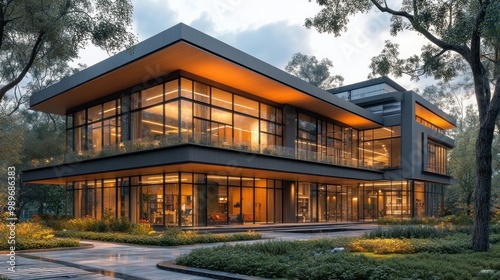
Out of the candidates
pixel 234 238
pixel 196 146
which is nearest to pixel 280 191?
pixel 196 146

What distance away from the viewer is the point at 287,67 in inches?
3174

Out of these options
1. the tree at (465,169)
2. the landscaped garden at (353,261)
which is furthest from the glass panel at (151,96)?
the tree at (465,169)

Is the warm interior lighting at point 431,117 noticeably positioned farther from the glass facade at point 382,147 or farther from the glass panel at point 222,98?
the glass panel at point 222,98

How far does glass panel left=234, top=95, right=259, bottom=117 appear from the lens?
111 feet

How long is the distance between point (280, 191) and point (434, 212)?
25.4m

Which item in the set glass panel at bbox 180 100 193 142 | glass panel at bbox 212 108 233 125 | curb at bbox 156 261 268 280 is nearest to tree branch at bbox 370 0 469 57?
curb at bbox 156 261 268 280

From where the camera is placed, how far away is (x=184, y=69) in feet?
95.0

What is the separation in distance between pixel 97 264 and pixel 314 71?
68.5 m

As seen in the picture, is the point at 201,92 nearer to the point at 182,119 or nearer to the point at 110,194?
the point at 182,119

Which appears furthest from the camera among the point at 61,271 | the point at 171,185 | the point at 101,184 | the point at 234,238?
the point at 101,184

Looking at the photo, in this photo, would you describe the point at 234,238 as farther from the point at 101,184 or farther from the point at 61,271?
the point at 101,184

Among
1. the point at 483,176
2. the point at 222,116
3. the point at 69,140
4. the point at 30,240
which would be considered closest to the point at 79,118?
the point at 69,140

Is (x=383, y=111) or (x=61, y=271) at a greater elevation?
(x=383, y=111)

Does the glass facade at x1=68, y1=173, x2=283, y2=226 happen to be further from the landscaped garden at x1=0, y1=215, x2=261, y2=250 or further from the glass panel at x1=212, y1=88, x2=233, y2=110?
the glass panel at x1=212, y1=88, x2=233, y2=110
